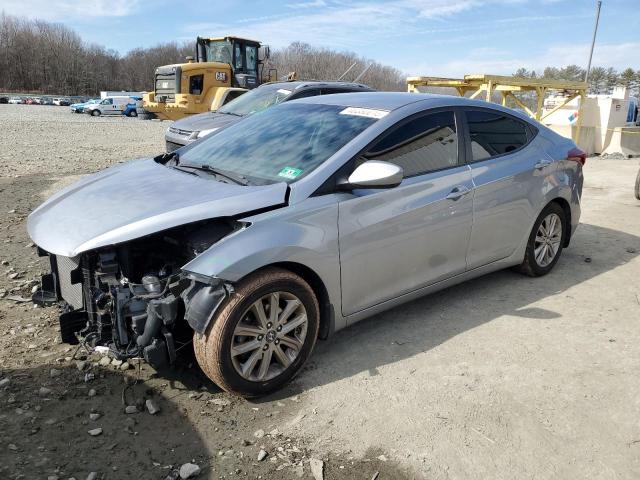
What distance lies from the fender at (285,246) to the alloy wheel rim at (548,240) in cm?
249

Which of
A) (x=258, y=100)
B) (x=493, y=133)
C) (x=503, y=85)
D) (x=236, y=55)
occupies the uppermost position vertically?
(x=236, y=55)

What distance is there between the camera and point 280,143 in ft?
12.3

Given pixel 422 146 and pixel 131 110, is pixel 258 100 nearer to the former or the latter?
pixel 422 146

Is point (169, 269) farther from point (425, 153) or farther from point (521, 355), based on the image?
point (521, 355)

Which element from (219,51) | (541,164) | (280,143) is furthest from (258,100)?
(219,51)

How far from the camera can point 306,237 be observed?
3.10 m

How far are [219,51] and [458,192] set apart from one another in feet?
55.6

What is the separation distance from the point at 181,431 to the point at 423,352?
1.71 meters

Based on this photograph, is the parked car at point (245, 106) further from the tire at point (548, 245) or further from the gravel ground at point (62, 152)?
the tire at point (548, 245)

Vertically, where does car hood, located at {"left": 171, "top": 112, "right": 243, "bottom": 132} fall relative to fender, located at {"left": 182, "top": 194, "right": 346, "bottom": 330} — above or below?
above

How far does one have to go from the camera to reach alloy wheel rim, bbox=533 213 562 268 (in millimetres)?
4941

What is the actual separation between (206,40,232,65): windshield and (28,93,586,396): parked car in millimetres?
15536

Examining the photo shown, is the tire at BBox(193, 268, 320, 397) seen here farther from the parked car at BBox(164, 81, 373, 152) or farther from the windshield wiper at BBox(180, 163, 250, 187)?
the parked car at BBox(164, 81, 373, 152)

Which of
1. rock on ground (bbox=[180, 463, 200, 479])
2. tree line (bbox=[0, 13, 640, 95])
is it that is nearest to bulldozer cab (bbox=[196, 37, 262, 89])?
rock on ground (bbox=[180, 463, 200, 479])
